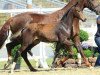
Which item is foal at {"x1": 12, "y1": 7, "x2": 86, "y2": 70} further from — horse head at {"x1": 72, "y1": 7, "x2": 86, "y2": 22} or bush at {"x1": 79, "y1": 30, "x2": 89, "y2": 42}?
bush at {"x1": 79, "y1": 30, "x2": 89, "y2": 42}

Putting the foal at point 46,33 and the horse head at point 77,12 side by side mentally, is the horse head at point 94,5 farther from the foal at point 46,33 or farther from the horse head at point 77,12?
the foal at point 46,33

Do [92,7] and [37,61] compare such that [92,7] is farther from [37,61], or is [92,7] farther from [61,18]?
[37,61]

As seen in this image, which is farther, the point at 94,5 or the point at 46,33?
the point at 94,5

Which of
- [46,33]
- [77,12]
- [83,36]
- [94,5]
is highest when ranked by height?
[94,5]

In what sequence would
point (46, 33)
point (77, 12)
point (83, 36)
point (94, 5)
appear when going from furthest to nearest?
1. point (83, 36)
2. point (94, 5)
3. point (77, 12)
4. point (46, 33)

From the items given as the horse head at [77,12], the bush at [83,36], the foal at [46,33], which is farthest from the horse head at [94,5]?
the bush at [83,36]

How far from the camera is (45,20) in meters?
11.8

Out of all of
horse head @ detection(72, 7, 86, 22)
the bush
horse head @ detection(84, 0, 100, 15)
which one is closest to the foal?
horse head @ detection(72, 7, 86, 22)

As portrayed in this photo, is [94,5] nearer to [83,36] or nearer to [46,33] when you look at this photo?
[46,33]

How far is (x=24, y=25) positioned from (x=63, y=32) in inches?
40.1

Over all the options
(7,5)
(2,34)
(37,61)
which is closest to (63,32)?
(2,34)

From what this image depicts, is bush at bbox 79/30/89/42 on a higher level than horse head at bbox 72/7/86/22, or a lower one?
lower

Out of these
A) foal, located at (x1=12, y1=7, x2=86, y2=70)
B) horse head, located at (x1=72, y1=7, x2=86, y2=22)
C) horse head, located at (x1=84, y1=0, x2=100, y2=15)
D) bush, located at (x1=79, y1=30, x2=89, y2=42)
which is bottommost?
bush, located at (x1=79, y1=30, x2=89, y2=42)

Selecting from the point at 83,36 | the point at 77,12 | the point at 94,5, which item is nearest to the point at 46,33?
the point at 77,12
